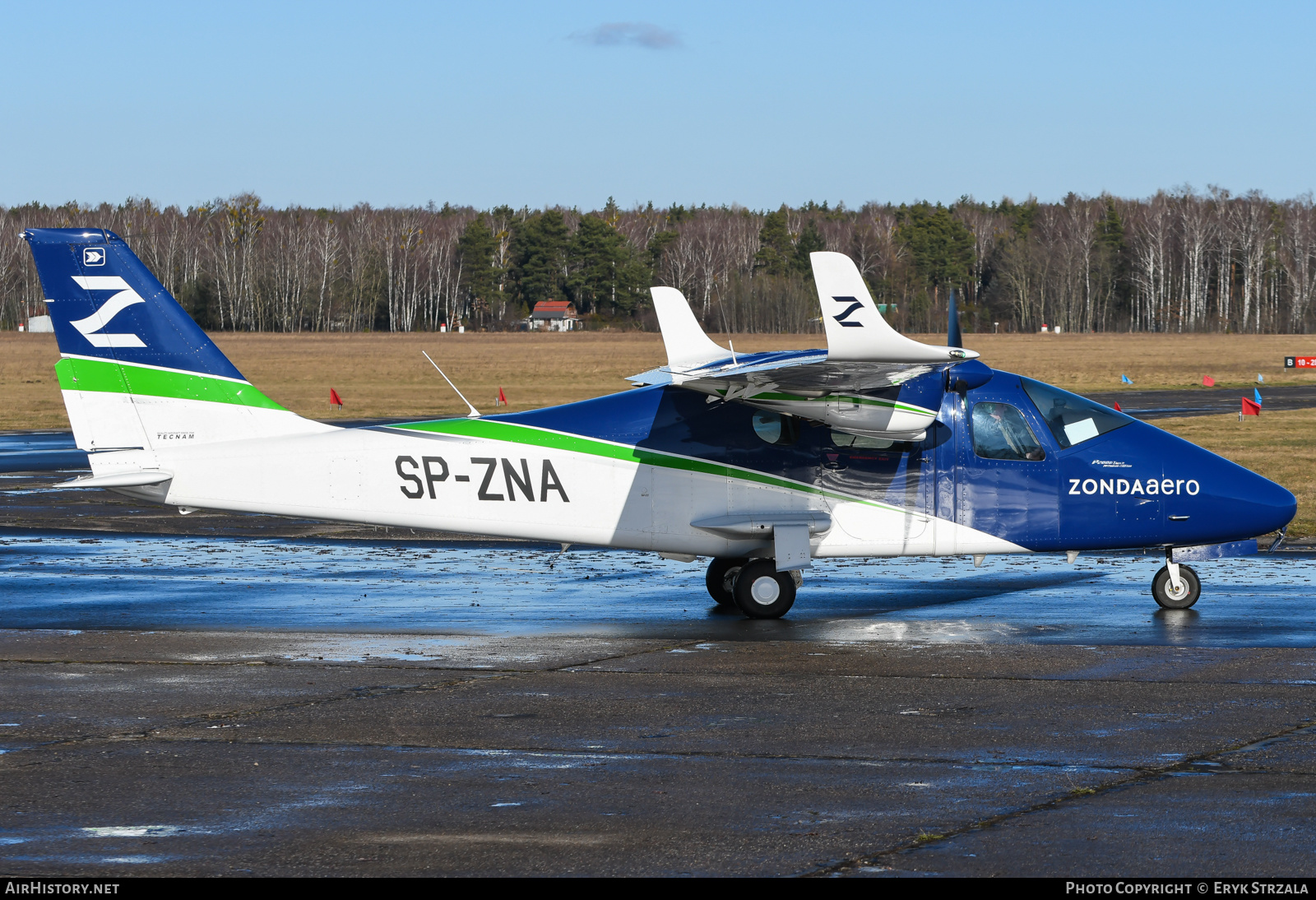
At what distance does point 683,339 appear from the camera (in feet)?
46.8

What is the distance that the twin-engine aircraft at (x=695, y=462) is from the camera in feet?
43.6

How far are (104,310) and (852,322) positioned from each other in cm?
700

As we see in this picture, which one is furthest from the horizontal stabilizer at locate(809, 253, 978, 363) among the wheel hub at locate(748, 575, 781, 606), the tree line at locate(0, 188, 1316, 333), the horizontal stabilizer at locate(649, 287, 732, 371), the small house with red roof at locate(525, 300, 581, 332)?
the small house with red roof at locate(525, 300, 581, 332)

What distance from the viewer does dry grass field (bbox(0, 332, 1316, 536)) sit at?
107 ft

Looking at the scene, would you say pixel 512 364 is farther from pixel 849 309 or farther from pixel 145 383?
pixel 849 309

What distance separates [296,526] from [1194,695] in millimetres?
14284

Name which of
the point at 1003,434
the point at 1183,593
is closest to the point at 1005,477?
the point at 1003,434

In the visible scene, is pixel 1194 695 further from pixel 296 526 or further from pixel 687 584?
pixel 296 526

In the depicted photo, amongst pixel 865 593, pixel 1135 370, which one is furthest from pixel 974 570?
pixel 1135 370

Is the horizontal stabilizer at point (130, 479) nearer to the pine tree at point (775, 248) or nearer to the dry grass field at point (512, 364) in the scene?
the dry grass field at point (512, 364)

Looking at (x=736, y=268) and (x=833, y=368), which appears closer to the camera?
(x=833, y=368)

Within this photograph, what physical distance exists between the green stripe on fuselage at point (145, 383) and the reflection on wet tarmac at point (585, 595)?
2094mm

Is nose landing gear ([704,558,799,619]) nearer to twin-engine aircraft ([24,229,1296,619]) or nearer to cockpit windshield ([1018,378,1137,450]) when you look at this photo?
twin-engine aircraft ([24,229,1296,619])

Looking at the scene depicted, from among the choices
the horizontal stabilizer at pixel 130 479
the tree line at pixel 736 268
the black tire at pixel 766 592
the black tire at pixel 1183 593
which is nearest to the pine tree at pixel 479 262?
the tree line at pixel 736 268
